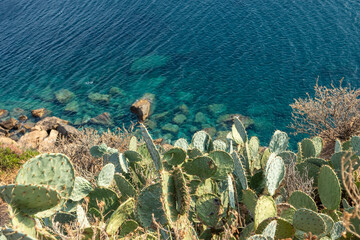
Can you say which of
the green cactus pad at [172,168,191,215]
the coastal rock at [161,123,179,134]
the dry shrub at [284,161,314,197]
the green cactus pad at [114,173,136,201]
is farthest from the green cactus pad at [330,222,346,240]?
the coastal rock at [161,123,179,134]

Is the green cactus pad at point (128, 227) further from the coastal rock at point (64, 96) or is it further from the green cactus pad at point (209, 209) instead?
the coastal rock at point (64, 96)

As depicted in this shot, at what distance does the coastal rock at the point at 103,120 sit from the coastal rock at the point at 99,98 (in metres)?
1.61

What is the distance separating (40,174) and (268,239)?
2578 mm

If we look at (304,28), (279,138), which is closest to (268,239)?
(279,138)

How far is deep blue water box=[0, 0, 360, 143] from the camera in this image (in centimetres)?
1798

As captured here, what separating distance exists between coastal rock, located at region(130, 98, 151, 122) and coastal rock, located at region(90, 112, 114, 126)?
1424 mm

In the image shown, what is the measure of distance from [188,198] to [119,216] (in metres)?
1.14

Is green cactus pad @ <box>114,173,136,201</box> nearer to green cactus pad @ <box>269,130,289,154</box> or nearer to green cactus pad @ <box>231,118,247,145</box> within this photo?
green cactus pad @ <box>231,118,247,145</box>

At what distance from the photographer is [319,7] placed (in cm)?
2333

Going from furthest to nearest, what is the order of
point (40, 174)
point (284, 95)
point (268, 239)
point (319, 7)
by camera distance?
point (319, 7), point (284, 95), point (40, 174), point (268, 239)

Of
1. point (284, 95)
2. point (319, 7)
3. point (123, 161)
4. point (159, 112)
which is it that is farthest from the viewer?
point (319, 7)

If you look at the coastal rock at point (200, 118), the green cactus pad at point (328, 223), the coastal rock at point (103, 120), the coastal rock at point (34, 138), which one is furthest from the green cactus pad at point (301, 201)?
the coastal rock at point (103, 120)

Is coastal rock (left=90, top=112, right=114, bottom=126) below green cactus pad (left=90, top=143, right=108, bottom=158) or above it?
below

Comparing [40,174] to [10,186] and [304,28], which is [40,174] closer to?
[10,186]
